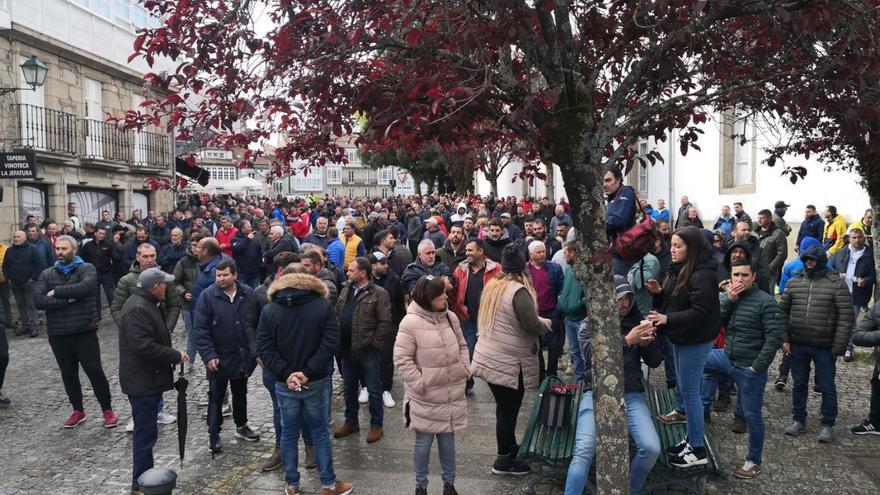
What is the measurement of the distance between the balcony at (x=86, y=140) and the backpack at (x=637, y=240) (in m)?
12.8

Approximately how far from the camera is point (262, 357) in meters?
5.21

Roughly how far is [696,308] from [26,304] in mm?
11432

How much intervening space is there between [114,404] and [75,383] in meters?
0.89

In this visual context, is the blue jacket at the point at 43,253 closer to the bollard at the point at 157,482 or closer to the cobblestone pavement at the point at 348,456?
the cobblestone pavement at the point at 348,456

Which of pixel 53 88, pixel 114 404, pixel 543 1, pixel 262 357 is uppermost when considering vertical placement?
pixel 53 88

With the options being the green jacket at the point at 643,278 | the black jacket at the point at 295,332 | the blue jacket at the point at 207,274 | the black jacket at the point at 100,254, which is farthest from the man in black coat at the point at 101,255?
the green jacket at the point at 643,278

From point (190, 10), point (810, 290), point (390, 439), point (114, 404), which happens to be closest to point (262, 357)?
point (390, 439)

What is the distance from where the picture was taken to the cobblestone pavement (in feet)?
17.7

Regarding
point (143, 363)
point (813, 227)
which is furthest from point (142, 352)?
point (813, 227)

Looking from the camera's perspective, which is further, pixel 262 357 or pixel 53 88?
pixel 53 88

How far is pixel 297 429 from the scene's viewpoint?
5.29 m

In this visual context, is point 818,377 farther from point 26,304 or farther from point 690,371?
point 26,304

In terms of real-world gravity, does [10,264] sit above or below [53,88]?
below

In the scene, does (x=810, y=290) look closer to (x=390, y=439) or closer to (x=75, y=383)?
(x=390, y=439)
